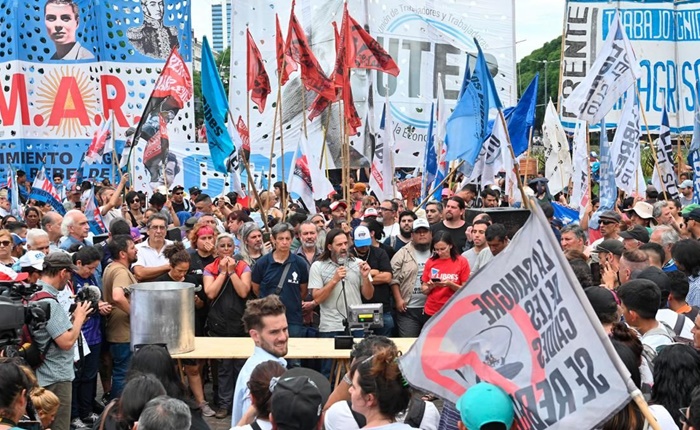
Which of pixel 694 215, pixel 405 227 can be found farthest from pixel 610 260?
pixel 405 227

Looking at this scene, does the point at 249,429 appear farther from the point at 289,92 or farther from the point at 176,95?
the point at 289,92

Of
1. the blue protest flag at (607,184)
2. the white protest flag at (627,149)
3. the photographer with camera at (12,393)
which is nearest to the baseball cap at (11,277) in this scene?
the photographer with camera at (12,393)

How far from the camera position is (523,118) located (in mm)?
14945

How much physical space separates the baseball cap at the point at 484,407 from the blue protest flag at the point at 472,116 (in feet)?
30.9

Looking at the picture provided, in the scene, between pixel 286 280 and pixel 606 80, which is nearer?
pixel 286 280

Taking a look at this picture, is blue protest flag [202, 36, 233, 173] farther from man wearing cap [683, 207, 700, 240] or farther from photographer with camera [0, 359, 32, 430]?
photographer with camera [0, 359, 32, 430]

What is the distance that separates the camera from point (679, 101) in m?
20.2

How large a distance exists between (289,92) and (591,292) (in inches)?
715

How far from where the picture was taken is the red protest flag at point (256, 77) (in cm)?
1430

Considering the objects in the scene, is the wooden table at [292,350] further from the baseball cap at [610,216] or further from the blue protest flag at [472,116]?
the blue protest flag at [472,116]

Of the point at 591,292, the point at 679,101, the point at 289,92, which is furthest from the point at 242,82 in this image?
the point at 591,292

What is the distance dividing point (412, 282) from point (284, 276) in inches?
55.6

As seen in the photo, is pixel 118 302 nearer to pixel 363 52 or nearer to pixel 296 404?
pixel 296 404

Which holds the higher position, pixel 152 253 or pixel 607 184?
pixel 607 184
